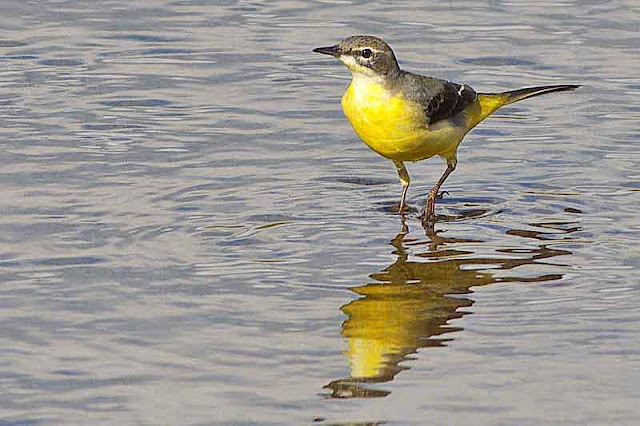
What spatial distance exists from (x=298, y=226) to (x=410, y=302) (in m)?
1.46

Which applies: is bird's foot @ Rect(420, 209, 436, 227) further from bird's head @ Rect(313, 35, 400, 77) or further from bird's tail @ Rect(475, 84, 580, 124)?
bird's tail @ Rect(475, 84, 580, 124)

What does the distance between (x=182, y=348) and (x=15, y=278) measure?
139 cm

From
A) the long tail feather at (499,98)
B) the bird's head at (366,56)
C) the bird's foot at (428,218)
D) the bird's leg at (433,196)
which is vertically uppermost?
the bird's head at (366,56)

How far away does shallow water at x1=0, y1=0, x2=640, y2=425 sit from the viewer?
6652 millimetres

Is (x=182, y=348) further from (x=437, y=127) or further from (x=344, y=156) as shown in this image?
(x=344, y=156)

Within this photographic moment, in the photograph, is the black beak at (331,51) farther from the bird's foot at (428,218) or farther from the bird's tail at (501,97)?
the bird's tail at (501,97)

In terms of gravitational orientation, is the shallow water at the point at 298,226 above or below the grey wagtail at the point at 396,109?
below

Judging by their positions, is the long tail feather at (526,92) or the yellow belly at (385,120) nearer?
the yellow belly at (385,120)

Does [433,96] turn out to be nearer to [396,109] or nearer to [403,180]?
[396,109]

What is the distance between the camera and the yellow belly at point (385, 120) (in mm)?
9438

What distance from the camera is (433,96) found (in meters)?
9.77

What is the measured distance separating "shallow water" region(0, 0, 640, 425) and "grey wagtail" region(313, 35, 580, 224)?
402 millimetres

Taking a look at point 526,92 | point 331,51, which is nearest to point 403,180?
point 331,51

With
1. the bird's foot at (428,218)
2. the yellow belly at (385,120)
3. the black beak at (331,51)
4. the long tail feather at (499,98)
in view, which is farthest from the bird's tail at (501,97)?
the black beak at (331,51)
